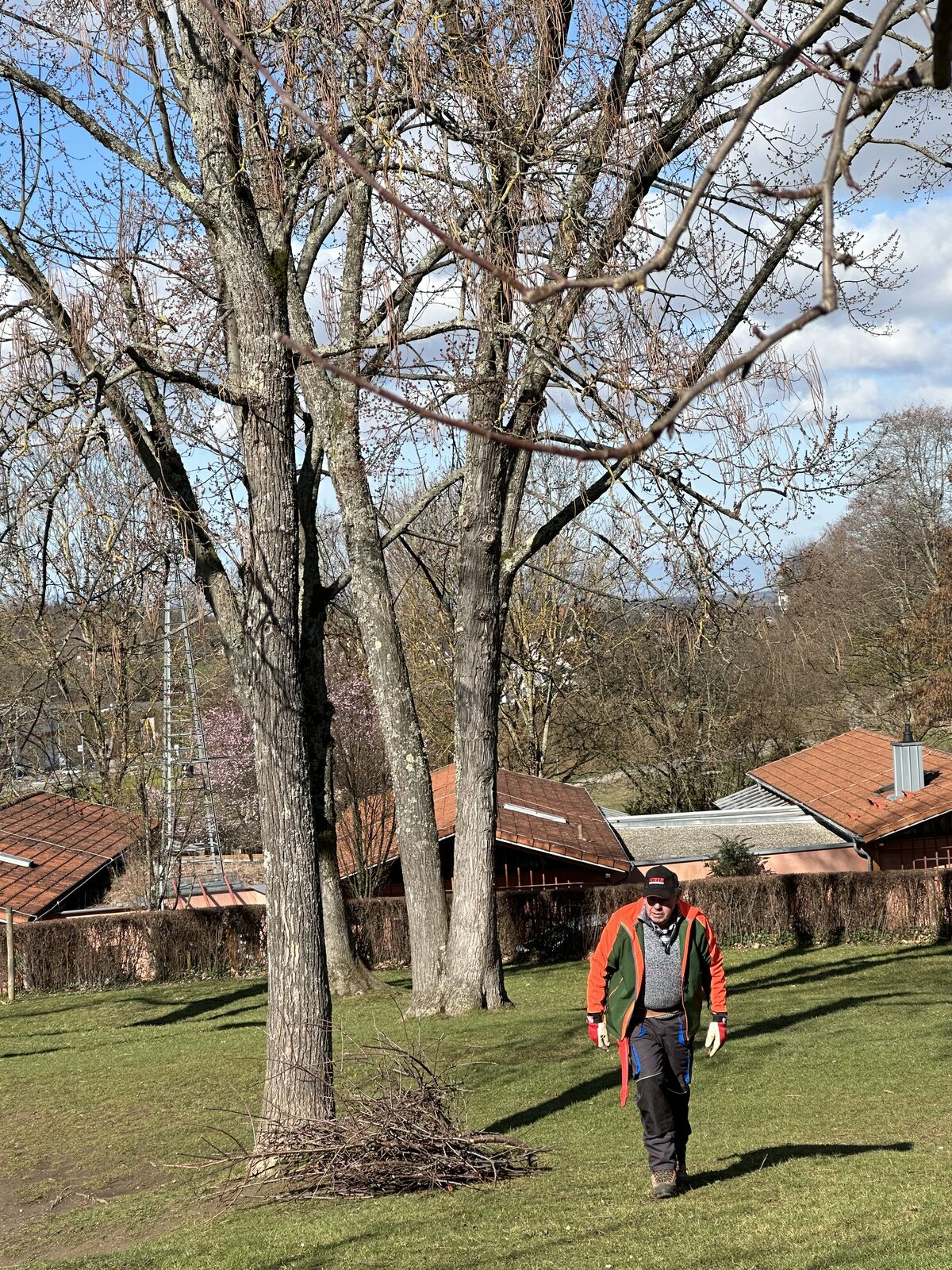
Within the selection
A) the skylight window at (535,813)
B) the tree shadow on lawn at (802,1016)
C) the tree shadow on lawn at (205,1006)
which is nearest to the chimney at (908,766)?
the skylight window at (535,813)

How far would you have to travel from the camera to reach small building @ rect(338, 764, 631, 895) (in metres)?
25.8

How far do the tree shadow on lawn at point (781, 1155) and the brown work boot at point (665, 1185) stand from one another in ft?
1.10

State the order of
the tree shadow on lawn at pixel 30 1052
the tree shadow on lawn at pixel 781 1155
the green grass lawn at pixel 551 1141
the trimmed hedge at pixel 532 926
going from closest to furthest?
the green grass lawn at pixel 551 1141, the tree shadow on lawn at pixel 781 1155, the tree shadow on lawn at pixel 30 1052, the trimmed hedge at pixel 532 926

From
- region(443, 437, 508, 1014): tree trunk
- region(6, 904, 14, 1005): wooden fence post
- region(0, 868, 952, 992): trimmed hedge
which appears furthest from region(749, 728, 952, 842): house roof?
region(6, 904, 14, 1005): wooden fence post

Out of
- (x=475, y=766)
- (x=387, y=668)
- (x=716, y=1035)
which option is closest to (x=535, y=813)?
(x=387, y=668)

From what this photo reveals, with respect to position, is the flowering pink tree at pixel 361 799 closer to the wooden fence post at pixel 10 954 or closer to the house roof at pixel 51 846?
the house roof at pixel 51 846

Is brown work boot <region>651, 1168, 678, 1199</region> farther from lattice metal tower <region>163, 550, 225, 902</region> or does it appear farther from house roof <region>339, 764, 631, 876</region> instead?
house roof <region>339, 764, 631, 876</region>

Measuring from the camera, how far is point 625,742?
39500 millimetres

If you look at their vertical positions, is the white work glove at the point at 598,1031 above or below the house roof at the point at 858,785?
below

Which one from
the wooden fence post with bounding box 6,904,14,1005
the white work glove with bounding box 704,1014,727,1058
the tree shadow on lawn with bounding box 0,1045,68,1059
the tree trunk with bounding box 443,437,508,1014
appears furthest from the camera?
the wooden fence post with bounding box 6,904,14,1005

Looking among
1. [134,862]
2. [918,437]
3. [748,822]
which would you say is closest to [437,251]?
[134,862]

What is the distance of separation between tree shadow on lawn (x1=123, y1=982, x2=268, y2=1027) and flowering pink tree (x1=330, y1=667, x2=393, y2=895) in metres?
4.84

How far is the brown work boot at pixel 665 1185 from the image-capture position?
6551 mm

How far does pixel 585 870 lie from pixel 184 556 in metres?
17.4
